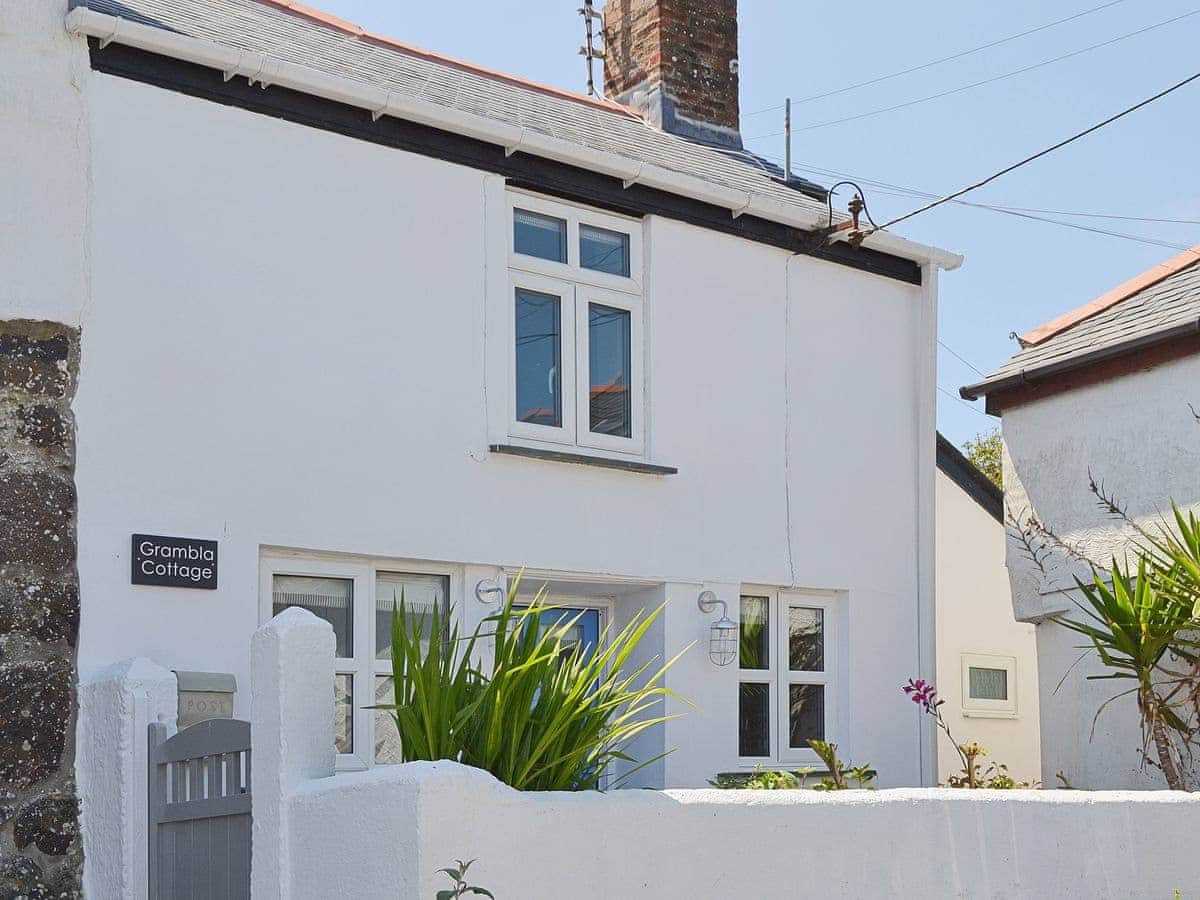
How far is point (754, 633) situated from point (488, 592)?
222 centimetres

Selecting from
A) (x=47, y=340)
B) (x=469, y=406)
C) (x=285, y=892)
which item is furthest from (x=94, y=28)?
(x=285, y=892)

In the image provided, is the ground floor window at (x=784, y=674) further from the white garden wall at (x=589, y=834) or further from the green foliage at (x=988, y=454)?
the green foliage at (x=988, y=454)

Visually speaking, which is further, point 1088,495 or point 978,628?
point 978,628

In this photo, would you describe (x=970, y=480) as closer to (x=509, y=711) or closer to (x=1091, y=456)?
(x=1091, y=456)

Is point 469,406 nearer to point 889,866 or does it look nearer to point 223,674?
point 223,674

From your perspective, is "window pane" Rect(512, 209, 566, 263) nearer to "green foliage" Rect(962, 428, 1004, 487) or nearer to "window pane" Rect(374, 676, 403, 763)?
"window pane" Rect(374, 676, 403, 763)

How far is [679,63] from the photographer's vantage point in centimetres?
1329

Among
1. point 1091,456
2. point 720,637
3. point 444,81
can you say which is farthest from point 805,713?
point 444,81

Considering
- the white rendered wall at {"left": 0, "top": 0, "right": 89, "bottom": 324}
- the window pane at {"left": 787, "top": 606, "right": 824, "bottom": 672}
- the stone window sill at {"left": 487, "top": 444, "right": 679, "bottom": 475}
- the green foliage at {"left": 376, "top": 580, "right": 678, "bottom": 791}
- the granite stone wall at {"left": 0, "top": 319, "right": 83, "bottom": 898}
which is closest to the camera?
the green foliage at {"left": 376, "top": 580, "right": 678, "bottom": 791}

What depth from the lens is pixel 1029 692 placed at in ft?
51.2

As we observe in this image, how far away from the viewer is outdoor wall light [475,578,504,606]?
30.5 ft

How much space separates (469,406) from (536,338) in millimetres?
786

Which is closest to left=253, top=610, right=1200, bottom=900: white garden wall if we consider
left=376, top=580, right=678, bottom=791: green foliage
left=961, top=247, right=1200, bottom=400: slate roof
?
left=376, top=580, right=678, bottom=791: green foliage

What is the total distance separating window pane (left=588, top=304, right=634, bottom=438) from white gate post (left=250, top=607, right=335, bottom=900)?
4.46 metres
